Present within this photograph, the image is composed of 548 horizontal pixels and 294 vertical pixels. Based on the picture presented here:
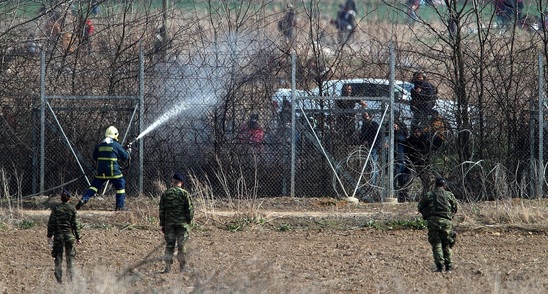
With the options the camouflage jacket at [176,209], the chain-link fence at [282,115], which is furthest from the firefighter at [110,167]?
the camouflage jacket at [176,209]

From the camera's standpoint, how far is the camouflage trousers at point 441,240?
36.0ft

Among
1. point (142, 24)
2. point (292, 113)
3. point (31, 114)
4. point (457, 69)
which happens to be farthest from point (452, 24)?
point (31, 114)

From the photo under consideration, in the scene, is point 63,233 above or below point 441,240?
above

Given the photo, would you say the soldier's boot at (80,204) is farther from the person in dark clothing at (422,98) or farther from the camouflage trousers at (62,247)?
the person in dark clothing at (422,98)

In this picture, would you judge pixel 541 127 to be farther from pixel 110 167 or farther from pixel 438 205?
pixel 110 167

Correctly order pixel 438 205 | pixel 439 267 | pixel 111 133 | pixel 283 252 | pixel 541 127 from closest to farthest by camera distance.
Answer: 1. pixel 439 267
2. pixel 438 205
3. pixel 283 252
4. pixel 111 133
5. pixel 541 127

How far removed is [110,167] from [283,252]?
4.17 m

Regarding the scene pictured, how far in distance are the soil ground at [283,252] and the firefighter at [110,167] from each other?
0.34 metres

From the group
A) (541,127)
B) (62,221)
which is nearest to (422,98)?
(541,127)

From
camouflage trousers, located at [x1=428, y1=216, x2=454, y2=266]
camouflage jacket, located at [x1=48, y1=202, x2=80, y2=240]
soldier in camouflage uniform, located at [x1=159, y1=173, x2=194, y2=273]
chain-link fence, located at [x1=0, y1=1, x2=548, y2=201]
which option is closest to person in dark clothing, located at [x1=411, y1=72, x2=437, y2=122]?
chain-link fence, located at [x1=0, y1=1, x2=548, y2=201]

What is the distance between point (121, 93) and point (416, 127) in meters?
4.95

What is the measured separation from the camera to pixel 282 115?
53.9 ft

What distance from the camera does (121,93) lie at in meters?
17.0

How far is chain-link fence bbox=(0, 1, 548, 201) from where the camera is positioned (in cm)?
1642
